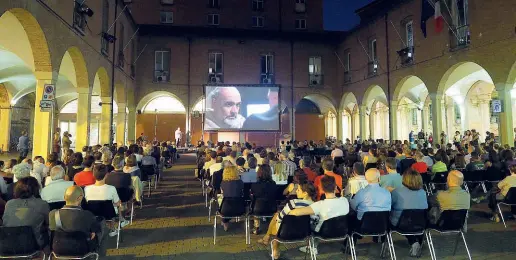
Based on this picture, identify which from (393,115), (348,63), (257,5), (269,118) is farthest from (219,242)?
(257,5)

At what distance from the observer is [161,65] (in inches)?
877

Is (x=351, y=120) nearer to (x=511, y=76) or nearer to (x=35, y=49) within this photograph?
(x=511, y=76)

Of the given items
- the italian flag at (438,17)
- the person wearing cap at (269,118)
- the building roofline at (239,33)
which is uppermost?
the building roofline at (239,33)

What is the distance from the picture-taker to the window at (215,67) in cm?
2261

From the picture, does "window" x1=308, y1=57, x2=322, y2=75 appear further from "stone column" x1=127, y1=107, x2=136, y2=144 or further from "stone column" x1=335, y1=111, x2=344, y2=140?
"stone column" x1=127, y1=107, x2=136, y2=144

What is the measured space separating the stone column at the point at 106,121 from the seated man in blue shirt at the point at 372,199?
14.3 meters

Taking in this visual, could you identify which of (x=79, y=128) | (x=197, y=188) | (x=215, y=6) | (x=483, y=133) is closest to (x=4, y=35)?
(x=79, y=128)

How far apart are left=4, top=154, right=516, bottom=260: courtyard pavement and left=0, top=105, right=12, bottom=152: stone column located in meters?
19.2

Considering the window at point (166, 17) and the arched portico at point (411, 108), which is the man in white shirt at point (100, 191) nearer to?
the arched portico at point (411, 108)

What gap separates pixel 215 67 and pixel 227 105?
11.8 feet

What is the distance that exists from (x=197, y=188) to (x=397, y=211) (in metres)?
6.84

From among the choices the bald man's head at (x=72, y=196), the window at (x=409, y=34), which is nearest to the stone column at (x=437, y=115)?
the window at (x=409, y=34)

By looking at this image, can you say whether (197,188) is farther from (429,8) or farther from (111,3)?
(429,8)

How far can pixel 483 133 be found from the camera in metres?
19.5
